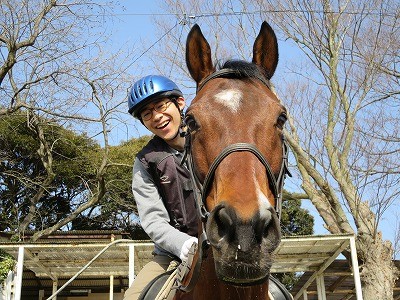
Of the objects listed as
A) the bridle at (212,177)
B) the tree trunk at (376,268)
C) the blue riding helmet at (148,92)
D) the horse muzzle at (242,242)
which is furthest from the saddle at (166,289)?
the tree trunk at (376,268)

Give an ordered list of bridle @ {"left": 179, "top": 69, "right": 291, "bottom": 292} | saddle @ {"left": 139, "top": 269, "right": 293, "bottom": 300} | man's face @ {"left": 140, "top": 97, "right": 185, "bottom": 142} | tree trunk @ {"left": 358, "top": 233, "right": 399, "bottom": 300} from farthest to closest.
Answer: tree trunk @ {"left": 358, "top": 233, "right": 399, "bottom": 300}, man's face @ {"left": 140, "top": 97, "right": 185, "bottom": 142}, saddle @ {"left": 139, "top": 269, "right": 293, "bottom": 300}, bridle @ {"left": 179, "top": 69, "right": 291, "bottom": 292}

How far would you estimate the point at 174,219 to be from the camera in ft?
11.9

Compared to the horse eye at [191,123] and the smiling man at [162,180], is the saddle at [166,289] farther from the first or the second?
the horse eye at [191,123]

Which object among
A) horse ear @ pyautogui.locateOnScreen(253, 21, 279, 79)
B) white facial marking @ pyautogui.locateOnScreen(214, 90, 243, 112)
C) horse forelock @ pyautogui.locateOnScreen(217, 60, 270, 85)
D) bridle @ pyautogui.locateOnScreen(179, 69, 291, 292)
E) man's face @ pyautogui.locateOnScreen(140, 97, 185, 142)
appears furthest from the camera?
man's face @ pyautogui.locateOnScreen(140, 97, 185, 142)

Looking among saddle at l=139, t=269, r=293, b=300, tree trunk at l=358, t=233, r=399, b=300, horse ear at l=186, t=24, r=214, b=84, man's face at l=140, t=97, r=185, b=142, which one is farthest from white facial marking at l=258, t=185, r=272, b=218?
tree trunk at l=358, t=233, r=399, b=300

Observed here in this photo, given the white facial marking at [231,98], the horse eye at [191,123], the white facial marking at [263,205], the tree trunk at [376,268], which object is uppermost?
the tree trunk at [376,268]

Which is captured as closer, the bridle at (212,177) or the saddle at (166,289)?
the bridle at (212,177)

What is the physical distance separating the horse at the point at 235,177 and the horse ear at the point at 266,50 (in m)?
0.12

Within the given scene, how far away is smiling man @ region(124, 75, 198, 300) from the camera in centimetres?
351

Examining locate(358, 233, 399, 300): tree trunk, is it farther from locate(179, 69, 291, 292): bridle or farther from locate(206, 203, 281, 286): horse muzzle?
locate(206, 203, 281, 286): horse muzzle

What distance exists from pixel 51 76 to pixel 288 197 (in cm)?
876

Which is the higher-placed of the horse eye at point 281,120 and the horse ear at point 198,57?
the horse ear at point 198,57

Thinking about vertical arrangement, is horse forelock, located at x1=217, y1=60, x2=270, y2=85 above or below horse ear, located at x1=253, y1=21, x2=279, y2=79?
below

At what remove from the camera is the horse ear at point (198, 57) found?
3.23m
